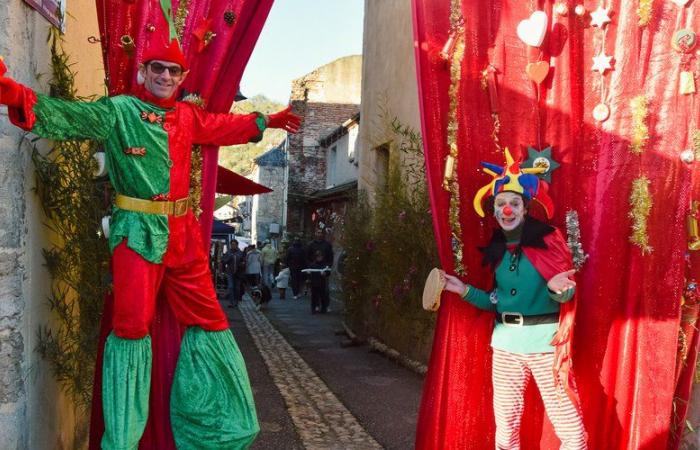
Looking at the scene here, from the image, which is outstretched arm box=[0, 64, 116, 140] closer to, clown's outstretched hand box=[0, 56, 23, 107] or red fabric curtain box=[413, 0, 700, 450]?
clown's outstretched hand box=[0, 56, 23, 107]

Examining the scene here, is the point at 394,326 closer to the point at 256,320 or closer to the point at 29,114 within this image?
the point at 256,320

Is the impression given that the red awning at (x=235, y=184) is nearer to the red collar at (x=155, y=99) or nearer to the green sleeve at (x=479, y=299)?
the red collar at (x=155, y=99)

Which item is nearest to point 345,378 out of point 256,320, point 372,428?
point 372,428

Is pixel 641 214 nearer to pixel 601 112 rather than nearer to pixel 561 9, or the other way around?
pixel 601 112

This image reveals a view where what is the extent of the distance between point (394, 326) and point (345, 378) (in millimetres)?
→ 1333

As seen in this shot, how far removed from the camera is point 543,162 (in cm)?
339

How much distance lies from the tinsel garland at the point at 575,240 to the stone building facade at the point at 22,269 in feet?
8.27

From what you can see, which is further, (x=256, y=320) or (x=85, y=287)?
(x=256, y=320)

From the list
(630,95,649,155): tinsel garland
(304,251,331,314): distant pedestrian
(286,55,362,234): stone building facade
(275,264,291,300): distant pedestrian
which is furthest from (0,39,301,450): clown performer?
(286,55,362,234): stone building facade

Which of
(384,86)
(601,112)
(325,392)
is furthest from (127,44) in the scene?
(384,86)

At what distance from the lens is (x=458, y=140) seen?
11.3 ft

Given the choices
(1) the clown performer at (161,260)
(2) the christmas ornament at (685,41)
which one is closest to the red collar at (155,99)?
(1) the clown performer at (161,260)

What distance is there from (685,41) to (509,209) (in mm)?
1236

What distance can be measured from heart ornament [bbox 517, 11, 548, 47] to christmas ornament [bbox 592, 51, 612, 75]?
30 centimetres
